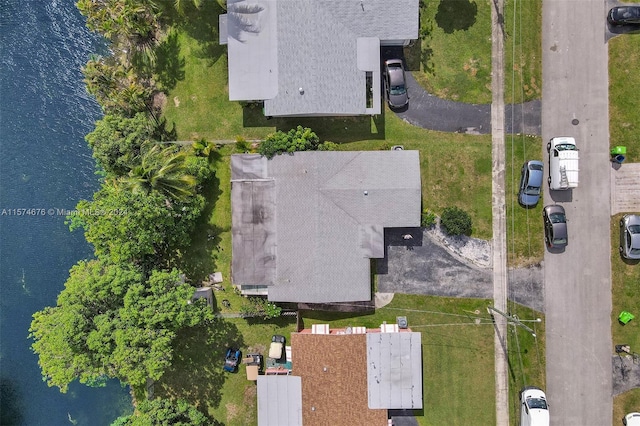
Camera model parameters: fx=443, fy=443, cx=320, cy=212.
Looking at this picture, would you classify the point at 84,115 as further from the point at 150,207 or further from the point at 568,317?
the point at 568,317

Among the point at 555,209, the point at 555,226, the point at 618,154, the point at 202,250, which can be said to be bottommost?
the point at 202,250

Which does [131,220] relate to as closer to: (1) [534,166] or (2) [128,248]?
(2) [128,248]

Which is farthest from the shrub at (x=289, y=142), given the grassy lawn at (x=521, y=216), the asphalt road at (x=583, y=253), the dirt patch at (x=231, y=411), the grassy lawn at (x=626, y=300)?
the grassy lawn at (x=626, y=300)

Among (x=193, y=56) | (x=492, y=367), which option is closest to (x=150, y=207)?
(x=193, y=56)

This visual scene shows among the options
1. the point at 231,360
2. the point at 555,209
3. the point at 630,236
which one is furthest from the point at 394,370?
the point at 630,236

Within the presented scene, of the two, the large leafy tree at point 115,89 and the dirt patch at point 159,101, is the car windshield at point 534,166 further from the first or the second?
the large leafy tree at point 115,89

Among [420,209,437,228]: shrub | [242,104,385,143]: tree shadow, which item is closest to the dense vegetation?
[242,104,385,143]: tree shadow
